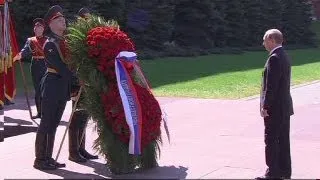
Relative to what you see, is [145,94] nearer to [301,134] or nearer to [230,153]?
[230,153]

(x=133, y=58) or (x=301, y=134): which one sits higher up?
(x=133, y=58)

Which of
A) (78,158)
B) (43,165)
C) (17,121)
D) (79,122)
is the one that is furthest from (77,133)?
(17,121)

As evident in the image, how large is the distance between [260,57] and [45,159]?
26433 millimetres

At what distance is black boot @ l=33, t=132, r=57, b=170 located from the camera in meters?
8.26

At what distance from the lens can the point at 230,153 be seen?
9547 millimetres

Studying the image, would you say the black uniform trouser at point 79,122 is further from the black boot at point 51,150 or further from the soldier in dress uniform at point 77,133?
the black boot at point 51,150

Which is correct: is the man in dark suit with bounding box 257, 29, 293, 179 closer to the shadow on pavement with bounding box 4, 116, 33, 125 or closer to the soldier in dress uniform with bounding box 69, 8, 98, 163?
the soldier in dress uniform with bounding box 69, 8, 98, 163

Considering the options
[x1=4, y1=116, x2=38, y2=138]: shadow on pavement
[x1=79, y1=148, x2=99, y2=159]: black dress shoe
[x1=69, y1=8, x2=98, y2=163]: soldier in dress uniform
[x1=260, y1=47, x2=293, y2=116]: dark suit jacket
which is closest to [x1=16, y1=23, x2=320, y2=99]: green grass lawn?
[x1=4, y1=116, x2=38, y2=138]: shadow on pavement

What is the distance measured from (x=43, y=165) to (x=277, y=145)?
10.0 ft

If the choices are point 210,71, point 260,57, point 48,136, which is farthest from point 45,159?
point 260,57

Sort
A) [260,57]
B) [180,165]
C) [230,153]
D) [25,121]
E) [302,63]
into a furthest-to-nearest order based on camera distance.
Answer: [260,57]
[302,63]
[25,121]
[230,153]
[180,165]

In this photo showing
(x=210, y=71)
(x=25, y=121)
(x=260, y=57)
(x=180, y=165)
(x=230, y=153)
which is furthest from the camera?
(x=260, y=57)

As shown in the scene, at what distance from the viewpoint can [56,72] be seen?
26.7ft

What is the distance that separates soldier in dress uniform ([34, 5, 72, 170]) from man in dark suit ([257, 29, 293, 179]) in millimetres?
2569
